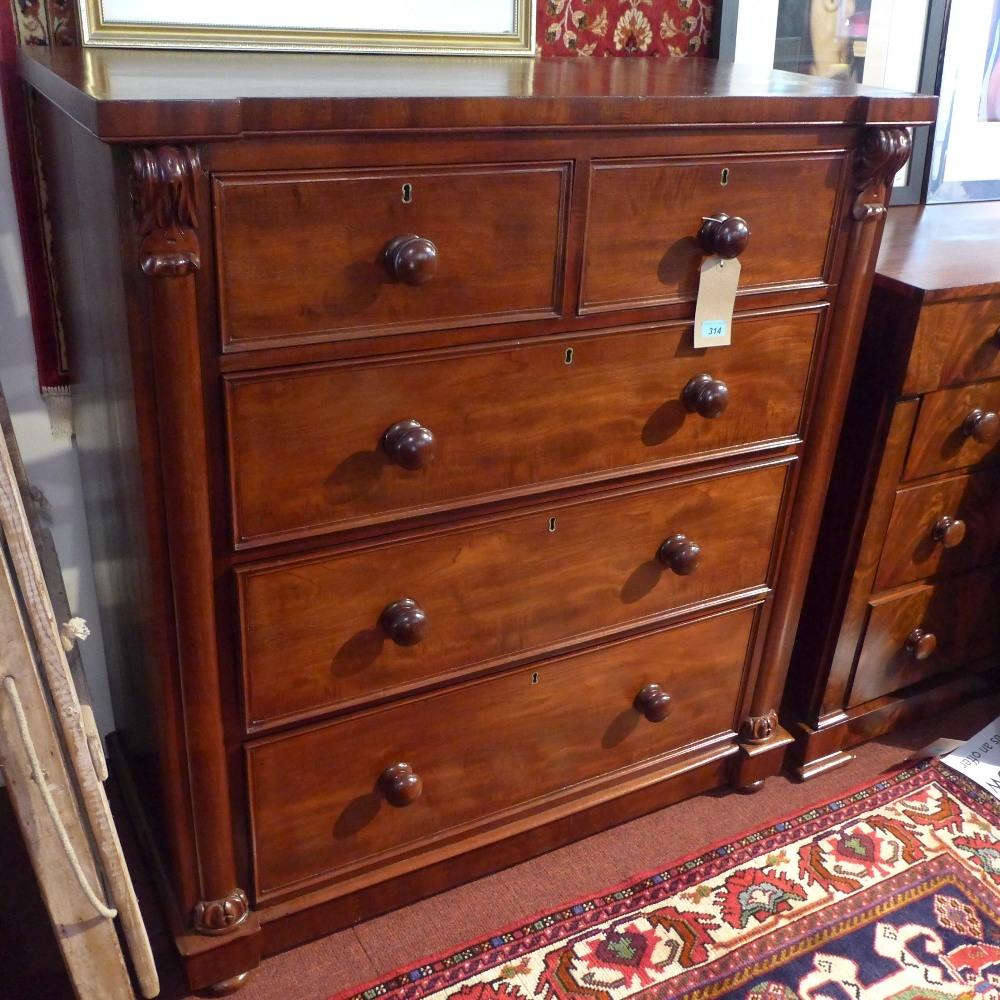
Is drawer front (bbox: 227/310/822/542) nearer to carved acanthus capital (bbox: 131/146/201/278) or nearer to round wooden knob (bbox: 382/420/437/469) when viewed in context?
round wooden knob (bbox: 382/420/437/469)

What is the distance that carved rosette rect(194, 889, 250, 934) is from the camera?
1.38m

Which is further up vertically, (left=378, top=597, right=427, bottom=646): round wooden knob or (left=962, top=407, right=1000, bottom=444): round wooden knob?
(left=962, top=407, right=1000, bottom=444): round wooden knob

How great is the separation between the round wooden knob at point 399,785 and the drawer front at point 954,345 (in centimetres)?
93

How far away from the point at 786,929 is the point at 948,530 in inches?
28.1

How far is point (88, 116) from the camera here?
37.5 inches

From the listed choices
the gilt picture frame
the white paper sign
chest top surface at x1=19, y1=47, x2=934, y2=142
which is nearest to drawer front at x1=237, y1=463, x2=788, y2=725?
chest top surface at x1=19, y1=47, x2=934, y2=142

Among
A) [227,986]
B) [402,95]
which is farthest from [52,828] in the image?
[402,95]

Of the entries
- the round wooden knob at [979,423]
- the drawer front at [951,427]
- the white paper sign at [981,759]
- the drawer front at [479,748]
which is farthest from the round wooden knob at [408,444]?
the white paper sign at [981,759]

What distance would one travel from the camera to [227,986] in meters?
1.43

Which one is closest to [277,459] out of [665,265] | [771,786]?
[665,265]

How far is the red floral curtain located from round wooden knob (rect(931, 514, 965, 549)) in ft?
3.04

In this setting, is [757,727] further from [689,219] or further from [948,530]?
[689,219]

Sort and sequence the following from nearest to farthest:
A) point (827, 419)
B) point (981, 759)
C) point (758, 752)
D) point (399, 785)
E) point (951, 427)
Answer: point (399, 785) → point (827, 419) → point (951, 427) → point (758, 752) → point (981, 759)

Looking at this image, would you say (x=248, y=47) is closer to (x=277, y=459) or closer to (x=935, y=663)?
(x=277, y=459)
